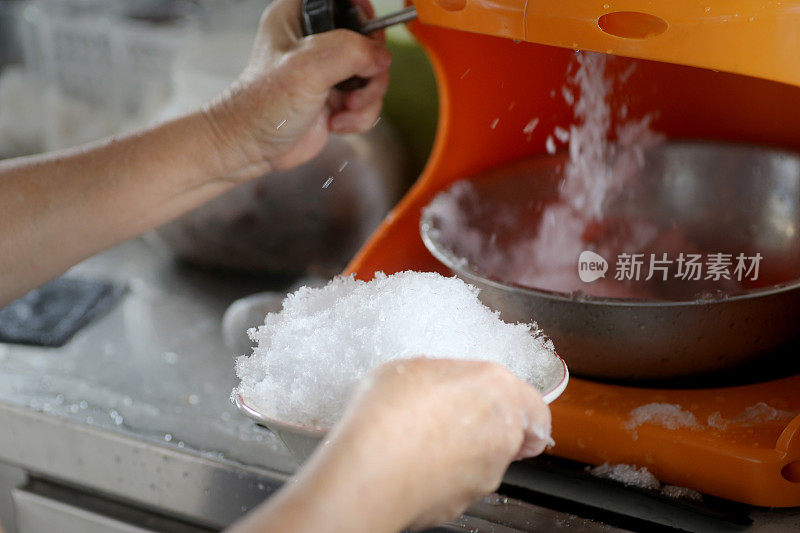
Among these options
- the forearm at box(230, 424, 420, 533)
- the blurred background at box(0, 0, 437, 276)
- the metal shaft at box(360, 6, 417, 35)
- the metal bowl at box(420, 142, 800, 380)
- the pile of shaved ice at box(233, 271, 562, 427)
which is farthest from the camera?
the blurred background at box(0, 0, 437, 276)

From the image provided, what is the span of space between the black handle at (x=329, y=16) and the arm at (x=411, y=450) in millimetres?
455

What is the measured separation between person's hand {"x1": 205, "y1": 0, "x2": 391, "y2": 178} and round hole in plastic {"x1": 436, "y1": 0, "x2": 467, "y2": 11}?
0.16 metres

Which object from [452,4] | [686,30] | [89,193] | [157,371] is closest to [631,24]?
[686,30]

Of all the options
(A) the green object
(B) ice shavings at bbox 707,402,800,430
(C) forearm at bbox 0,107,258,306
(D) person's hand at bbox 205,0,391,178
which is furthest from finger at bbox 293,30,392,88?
(B) ice shavings at bbox 707,402,800,430

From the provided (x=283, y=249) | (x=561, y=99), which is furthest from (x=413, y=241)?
(x=283, y=249)

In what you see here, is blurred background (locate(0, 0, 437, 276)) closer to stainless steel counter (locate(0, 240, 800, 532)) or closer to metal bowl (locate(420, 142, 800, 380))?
stainless steel counter (locate(0, 240, 800, 532))

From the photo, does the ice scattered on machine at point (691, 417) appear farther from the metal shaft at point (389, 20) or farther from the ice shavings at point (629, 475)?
the metal shaft at point (389, 20)

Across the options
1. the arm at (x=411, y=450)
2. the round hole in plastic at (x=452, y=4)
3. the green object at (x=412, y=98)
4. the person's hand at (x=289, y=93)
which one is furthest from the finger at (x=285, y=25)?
the arm at (x=411, y=450)

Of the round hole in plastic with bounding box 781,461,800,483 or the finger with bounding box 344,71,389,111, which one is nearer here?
the round hole in plastic with bounding box 781,461,800,483

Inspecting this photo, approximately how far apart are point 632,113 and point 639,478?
1.35 feet

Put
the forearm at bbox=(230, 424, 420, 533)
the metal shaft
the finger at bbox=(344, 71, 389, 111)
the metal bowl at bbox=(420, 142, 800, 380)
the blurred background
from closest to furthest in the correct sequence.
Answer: the forearm at bbox=(230, 424, 420, 533), the metal bowl at bbox=(420, 142, 800, 380), the metal shaft, the finger at bbox=(344, 71, 389, 111), the blurred background

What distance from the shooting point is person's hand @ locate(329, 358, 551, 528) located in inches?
17.6

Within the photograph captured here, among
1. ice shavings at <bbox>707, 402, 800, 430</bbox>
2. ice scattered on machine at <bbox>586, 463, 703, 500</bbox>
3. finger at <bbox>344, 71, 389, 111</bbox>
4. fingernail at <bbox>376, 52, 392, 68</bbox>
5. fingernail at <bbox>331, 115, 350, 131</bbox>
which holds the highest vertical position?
fingernail at <bbox>376, 52, 392, 68</bbox>

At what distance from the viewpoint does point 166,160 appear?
0.85m
